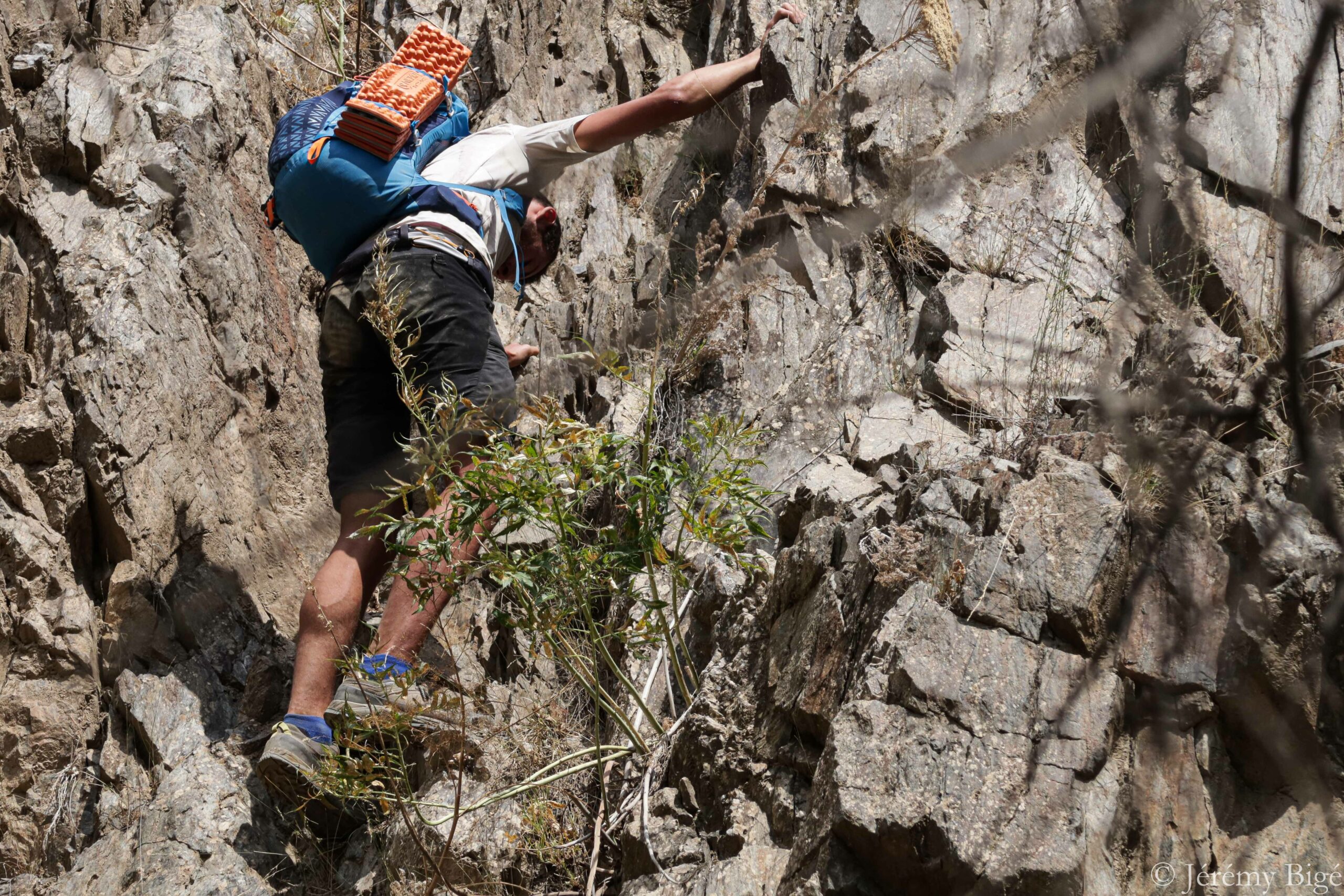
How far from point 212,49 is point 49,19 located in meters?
0.70

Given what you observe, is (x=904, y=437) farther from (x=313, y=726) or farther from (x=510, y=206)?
(x=313, y=726)

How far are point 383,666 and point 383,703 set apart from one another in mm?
219

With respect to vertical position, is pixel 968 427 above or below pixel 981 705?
above

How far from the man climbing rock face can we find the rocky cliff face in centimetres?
41

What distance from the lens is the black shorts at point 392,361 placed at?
3.68 metres

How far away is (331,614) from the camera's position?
11.7 feet

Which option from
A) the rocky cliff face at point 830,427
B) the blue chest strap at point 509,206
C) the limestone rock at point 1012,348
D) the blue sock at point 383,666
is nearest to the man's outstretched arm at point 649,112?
the blue chest strap at point 509,206

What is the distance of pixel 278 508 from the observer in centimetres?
470

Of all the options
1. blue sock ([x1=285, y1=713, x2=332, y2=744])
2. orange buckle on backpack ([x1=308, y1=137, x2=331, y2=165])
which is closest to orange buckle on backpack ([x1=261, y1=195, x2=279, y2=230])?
orange buckle on backpack ([x1=308, y1=137, x2=331, y2=165])

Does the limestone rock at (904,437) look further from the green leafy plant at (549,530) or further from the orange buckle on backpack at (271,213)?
the orange buckle on backpack at (271,213)

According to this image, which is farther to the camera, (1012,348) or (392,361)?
(1012,348)

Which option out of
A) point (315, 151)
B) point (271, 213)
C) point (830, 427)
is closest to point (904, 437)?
point (830, 427)

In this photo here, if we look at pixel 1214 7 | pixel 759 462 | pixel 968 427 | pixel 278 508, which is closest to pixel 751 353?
pixel 968 427

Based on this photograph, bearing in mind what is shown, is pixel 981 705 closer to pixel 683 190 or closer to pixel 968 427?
pixel 968 427
